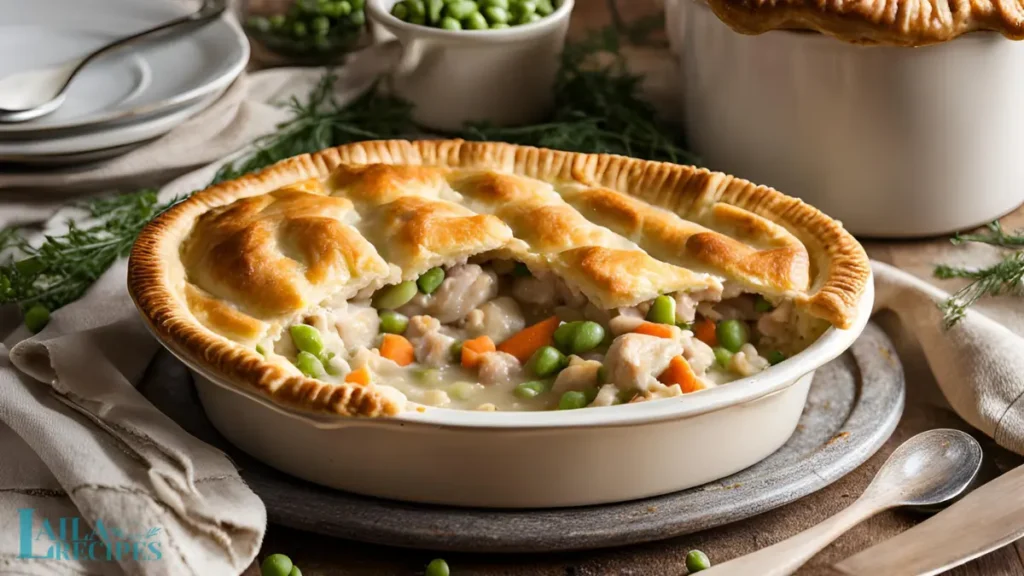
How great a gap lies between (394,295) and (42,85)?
1704mm

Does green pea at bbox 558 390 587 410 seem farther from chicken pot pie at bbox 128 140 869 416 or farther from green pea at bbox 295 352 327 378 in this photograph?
green pea at bbox 295 352 327 378

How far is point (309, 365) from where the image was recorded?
271 centimetres

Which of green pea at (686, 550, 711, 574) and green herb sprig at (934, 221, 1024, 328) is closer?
green pea at (686, 550, 711, 574)

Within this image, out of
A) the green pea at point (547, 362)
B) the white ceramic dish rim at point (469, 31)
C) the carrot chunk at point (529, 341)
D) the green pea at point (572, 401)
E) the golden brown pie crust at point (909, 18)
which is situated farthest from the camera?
the white ceramic dish rim at point (469, 31)

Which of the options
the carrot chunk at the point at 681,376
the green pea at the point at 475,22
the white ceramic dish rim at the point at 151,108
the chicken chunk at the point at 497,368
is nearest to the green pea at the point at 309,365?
the chicken chunk at the point at 497,368

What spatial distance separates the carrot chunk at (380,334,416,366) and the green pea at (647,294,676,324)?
556mm

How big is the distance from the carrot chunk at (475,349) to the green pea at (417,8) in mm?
1678

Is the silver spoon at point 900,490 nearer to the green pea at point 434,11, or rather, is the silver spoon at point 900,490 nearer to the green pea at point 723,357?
the green pea at point 723,357

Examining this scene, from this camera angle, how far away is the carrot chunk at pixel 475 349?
112 inches

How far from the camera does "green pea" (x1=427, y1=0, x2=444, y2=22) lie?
4.20 metres

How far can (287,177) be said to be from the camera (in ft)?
10.9

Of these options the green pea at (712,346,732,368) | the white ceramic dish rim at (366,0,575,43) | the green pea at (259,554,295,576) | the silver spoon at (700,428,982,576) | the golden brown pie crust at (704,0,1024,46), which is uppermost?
the golden brown pie crust at (704,0,1024,46)

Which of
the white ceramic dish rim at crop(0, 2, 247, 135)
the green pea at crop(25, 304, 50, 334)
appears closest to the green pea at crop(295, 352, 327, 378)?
the green pea at crop(25, 304, 50, 334)

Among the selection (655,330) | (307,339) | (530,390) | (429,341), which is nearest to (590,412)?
(530,390)
